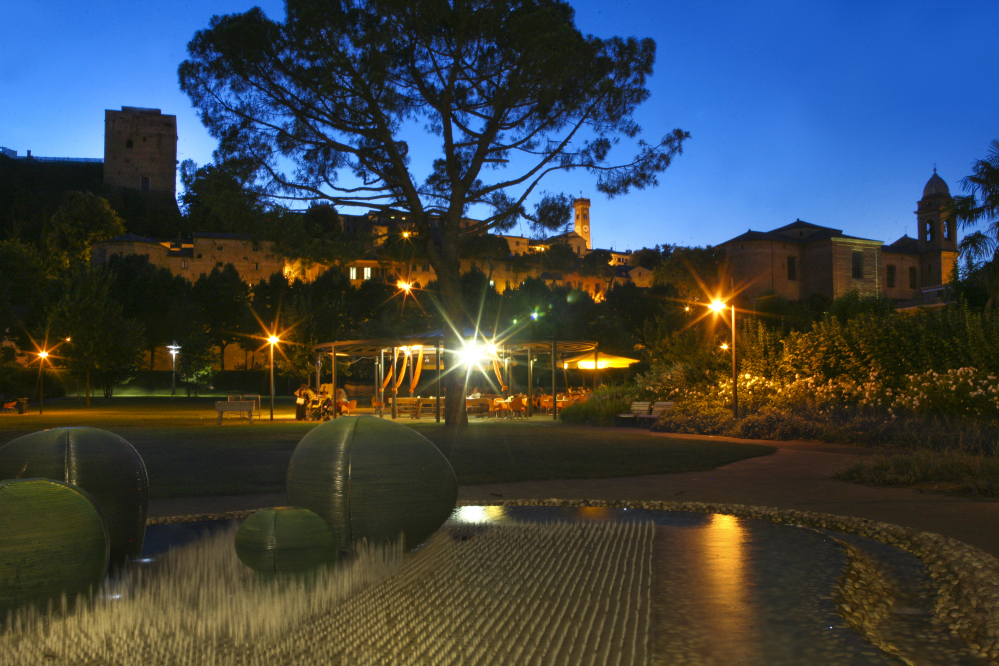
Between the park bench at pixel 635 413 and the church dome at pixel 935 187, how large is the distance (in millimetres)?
72178

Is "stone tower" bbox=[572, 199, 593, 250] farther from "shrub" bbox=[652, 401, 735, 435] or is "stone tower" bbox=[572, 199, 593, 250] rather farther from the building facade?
"shrub" bbox=[652, 401, 735, 435]

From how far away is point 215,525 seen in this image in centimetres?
689

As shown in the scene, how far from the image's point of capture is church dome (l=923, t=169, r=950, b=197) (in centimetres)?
8094

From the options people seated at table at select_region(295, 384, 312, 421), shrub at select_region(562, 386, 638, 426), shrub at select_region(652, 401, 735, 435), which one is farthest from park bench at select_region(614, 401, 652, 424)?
people seated at table at select_region(295, 384, 312, 421)

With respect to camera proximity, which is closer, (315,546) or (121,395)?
(315,546)

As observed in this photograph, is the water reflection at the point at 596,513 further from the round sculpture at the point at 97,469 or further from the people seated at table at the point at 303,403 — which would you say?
the people seated at table at the point at 303,403

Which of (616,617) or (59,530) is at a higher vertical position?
(59,530)

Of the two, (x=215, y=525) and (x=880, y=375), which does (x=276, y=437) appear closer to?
(x=215, y=525)

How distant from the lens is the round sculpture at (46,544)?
3.84 meters

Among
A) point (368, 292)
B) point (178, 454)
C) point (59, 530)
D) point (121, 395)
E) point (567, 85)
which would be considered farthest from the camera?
point (368, 292)

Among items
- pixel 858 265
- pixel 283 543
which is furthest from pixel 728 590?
pixel 858 265

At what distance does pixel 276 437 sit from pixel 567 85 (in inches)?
409

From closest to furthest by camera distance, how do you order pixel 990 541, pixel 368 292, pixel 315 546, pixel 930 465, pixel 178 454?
pixel 315 546 < pixel 990 541 < pixel 930 465 < pixel 178 454 < pixel 368 292

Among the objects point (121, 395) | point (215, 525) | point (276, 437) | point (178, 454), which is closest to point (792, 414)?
point (276, 437)
